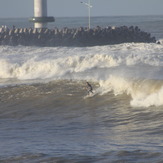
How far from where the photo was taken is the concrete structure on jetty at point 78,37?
112 feet

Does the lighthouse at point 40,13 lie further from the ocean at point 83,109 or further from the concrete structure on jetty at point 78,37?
the ocean at point 83,109

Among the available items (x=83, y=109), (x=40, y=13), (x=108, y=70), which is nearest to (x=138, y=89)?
(x=83, y=109)

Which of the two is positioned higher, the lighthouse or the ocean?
the lighthouse

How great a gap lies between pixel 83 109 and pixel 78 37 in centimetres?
2054

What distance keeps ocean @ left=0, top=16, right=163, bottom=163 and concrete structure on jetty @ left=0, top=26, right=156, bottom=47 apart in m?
10.0

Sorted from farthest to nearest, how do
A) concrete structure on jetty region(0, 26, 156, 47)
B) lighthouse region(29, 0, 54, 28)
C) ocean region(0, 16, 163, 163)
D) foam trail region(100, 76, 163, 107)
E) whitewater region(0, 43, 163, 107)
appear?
1. lighthouse region(29, 0, 54, 28)
2. concrete structure on jetty region(0, 26, 156, 47)
3. whitewater region(0, 43, 163, 107)
4. foam trail region(100, 76, 163, 107)
5. ocean region(0, 16, 163, 163)

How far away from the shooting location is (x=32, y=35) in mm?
36062

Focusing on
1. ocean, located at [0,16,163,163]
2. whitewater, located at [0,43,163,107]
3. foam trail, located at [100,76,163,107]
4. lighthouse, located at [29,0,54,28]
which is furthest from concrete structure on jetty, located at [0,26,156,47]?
foam trail, located at [100,76,163,107]

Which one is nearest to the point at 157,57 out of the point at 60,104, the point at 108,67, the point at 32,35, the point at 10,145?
the point at 108,67

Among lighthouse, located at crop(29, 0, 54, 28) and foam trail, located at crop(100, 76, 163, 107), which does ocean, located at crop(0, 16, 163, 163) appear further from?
lighthouse, located at crop(29, 0, 54, 28)

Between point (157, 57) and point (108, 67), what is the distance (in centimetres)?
246

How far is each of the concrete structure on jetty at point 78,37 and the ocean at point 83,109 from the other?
10.0 m

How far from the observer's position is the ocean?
937cm

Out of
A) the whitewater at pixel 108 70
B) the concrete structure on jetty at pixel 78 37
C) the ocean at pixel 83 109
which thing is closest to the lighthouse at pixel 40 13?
the concrete structure on jetty at pixel 78 37
